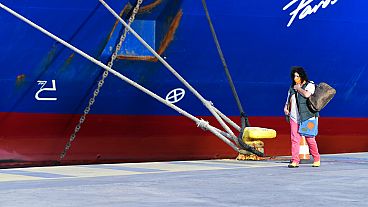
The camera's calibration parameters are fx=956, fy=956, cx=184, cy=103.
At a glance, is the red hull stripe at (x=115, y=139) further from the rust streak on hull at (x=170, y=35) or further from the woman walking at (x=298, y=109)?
the woman walking at (x=298, y=109)

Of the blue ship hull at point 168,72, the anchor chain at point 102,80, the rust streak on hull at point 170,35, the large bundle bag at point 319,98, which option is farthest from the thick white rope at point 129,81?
the large bundle bag at point 319,98

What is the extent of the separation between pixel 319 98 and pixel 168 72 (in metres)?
2.06

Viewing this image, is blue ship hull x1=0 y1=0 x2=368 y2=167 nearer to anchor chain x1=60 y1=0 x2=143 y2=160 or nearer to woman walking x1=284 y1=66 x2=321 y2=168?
anchor chain x1=60 y1=0 x2=143 y2=160

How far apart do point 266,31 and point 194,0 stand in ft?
3.83

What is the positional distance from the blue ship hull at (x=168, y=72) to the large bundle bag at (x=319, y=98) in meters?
1.49

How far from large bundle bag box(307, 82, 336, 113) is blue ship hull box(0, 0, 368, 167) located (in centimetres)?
149

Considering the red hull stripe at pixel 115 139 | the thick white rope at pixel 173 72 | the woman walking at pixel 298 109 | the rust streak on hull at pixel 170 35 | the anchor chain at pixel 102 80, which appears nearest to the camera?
the woman walking at pixel 298 109

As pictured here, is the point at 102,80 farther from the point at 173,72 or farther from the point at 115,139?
the point at 173,72

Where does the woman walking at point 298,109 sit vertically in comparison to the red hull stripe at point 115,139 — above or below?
above

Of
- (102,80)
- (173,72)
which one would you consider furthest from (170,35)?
(102,80)

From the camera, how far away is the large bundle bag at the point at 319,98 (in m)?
11.5

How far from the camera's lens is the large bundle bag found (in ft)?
37.7

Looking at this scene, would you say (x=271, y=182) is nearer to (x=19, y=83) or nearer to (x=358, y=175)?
(x=358, y=175)

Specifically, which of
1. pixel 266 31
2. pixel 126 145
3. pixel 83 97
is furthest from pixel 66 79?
pixel 266 31
